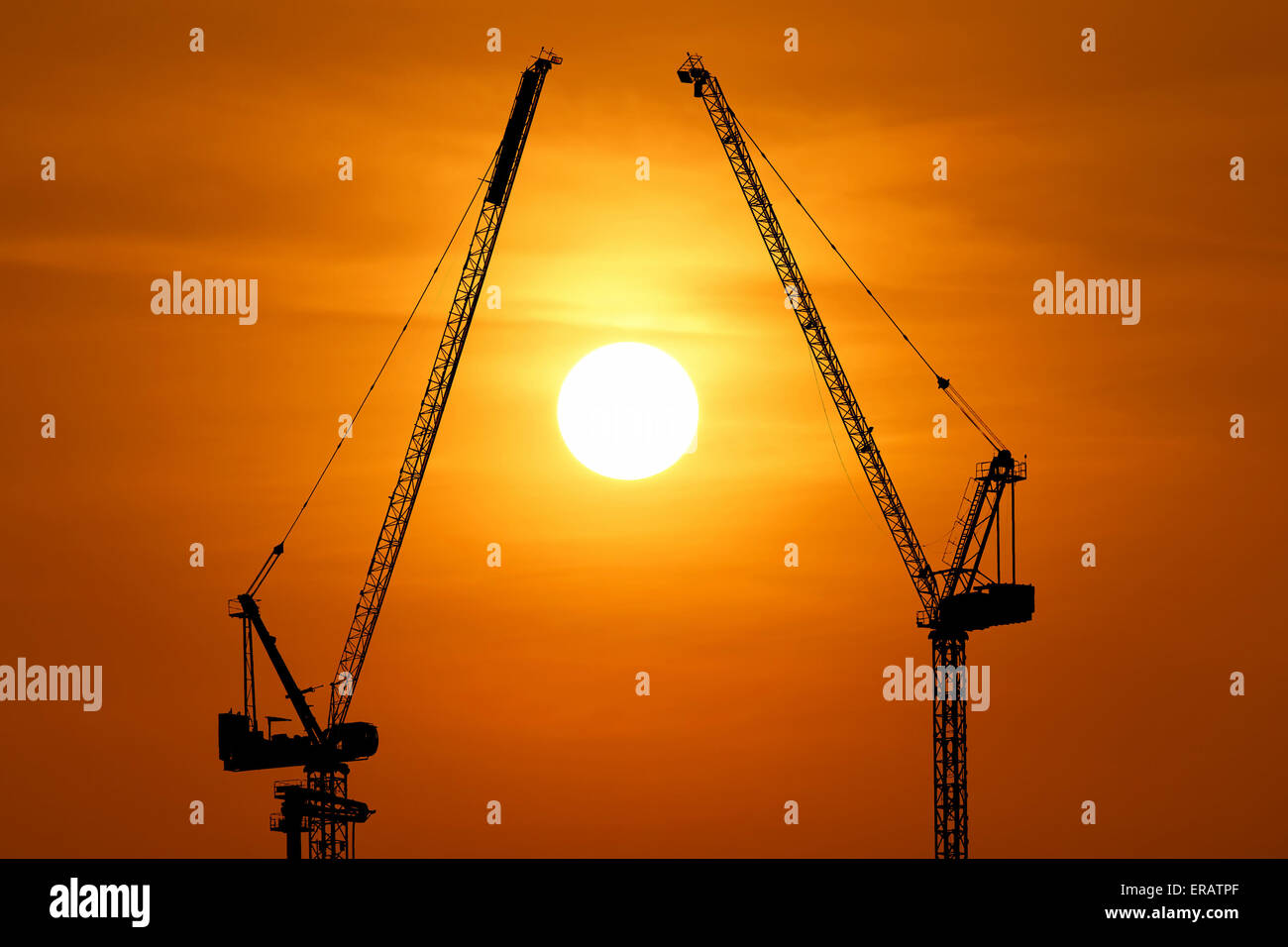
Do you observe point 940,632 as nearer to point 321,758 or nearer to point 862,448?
point 862,448

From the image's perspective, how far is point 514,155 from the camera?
14025 centimetres
